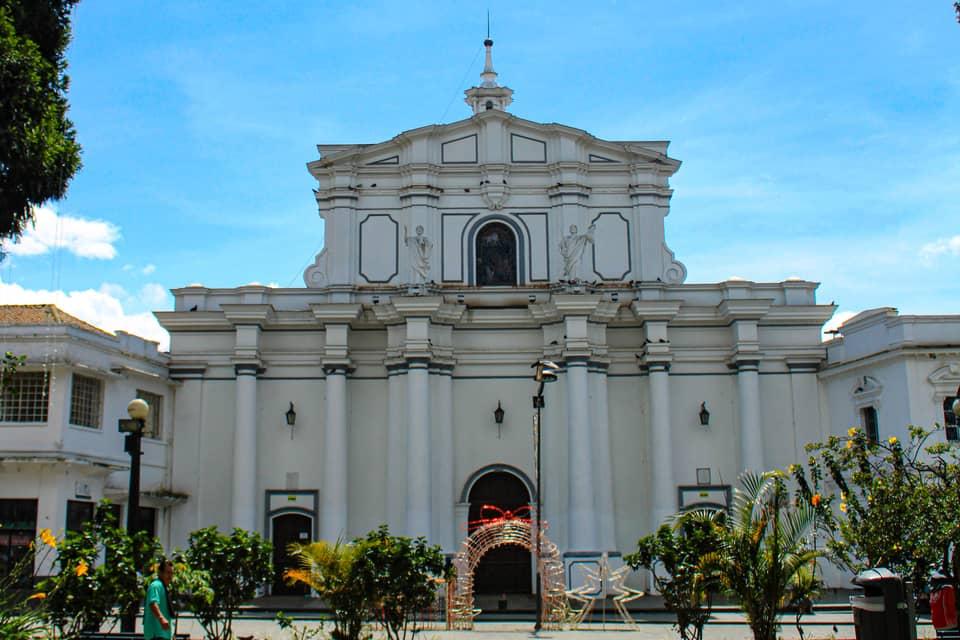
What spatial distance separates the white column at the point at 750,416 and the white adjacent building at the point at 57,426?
1776 cm

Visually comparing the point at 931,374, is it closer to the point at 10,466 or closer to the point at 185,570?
the point at 185,570

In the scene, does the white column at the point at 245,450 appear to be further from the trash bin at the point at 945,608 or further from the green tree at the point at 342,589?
the trash bin at the point at 945,608

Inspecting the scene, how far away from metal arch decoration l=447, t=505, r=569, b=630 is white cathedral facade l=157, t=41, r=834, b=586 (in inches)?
157

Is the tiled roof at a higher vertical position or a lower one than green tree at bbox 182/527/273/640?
higher

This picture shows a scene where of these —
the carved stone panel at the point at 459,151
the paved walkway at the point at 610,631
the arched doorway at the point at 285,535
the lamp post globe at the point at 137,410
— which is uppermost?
the carved stone panel at the point at 459,151

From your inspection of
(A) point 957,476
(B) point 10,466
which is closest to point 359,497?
(B) point 10,466

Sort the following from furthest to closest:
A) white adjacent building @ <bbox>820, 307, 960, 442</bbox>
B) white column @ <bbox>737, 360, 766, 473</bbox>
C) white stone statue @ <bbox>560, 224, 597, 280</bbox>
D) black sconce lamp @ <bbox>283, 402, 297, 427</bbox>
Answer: white stone statue @ <bbox>560, 224, 597, 280</bbox> → black sconce lamp @ <bbox>283, 402, 297, 427</bbox> → white column @ <bbox>737, 360, 766, 473</bbox> → white adjacent building @ <bbox>820, 307, 960, 442</bbox>

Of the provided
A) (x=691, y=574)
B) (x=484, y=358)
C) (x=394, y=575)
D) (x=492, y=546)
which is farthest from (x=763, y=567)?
(x=484, y=358)

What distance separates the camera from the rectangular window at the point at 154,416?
31.3m

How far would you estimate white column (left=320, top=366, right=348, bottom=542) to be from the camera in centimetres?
3073

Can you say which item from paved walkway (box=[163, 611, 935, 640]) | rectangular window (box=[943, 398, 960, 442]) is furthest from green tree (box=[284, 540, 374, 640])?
rectangular window (box=[943, 398, 960, 442])

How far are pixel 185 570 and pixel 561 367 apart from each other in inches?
672

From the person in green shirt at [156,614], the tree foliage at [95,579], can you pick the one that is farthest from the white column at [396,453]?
the person in green shirt at [156,614]

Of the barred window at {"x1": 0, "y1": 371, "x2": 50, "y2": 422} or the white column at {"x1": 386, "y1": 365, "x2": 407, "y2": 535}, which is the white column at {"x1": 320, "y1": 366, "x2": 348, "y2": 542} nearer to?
the white column at {"x1": 386, "y1": 365, "x2": 407, "y2": 535}
